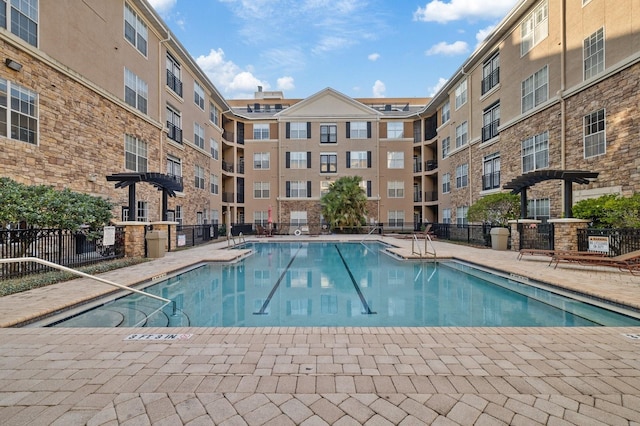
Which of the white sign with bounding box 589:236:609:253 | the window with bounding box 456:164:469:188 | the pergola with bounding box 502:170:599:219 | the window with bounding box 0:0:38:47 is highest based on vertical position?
the window with bounding box 0:0:38:47

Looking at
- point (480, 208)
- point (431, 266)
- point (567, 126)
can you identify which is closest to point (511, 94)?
point (567, 126)

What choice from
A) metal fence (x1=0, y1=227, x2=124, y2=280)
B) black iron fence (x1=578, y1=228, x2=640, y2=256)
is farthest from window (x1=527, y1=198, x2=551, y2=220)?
metal fence (x1=0, y1=227, x2=124, y2=280)

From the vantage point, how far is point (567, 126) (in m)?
14.1

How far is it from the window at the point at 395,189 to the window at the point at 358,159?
317cm

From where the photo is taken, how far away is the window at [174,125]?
19.8 meters

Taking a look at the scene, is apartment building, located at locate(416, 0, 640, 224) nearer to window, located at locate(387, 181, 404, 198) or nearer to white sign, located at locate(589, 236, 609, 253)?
white sign, located at locate(589, 236, 609, 253)

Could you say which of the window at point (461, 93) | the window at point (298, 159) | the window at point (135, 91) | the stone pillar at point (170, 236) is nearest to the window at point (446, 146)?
the window at point (461, 93)

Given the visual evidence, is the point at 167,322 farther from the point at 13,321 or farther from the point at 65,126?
the point at 65,126

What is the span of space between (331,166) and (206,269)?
22157 mm

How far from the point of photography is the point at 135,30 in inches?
642

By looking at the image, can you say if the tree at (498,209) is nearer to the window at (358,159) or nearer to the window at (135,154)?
the window at (358,159)

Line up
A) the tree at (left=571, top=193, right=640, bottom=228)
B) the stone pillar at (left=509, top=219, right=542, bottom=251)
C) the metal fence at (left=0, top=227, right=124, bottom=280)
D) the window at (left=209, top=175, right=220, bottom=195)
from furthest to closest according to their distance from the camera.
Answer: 1. the window at (left=209, top=175, right=220, bottom=195)
2. the stone pillar at (left=509, top=219, right=542, bottom=251)
3. the tree at (left=571, top=193, right=640, bottom=228)
4. the metal fence at (left=0, top=227, right=124, bottom=280)

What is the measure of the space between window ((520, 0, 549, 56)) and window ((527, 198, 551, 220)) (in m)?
8.05

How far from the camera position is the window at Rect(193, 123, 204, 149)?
23391 mm
